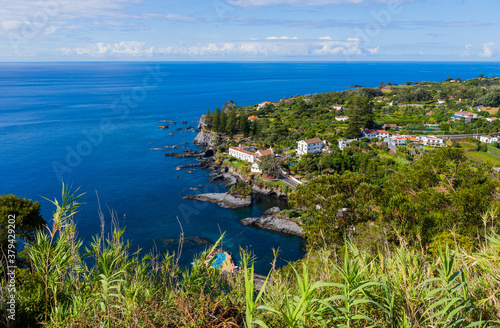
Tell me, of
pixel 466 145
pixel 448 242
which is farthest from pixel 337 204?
pixel 466 145

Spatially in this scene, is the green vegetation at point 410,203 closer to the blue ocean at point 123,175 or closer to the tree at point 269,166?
the blue ocean at point 123,175

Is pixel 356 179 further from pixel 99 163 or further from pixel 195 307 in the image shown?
pixel 99 163

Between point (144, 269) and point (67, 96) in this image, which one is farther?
point (67, 96)

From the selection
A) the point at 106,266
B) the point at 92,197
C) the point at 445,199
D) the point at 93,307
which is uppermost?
the point at 106,266

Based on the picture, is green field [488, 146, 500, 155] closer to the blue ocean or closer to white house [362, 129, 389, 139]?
white house [362, 129, 389, 139]

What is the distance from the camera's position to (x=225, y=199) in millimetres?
21078

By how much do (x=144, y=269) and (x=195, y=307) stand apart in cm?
106

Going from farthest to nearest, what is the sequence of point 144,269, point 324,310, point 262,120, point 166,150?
point 262,120
point 166,150
point 144,269
point 324,310

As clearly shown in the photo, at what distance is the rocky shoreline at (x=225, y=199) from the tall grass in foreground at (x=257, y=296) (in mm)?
16270

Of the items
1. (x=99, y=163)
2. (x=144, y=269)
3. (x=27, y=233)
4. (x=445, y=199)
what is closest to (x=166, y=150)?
(x=99, y=163)

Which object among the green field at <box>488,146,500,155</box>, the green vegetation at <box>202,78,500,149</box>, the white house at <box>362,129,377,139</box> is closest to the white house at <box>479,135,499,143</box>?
the green field at <box>488,146,500,155</box>

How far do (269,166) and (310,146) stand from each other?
5420 mm

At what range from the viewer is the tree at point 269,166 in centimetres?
2402

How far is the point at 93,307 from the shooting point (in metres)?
3.27
